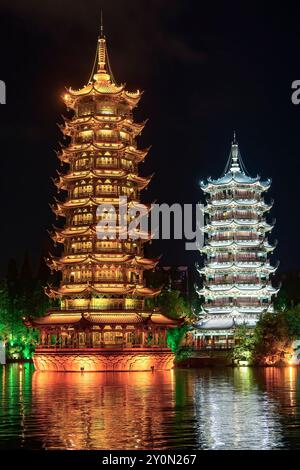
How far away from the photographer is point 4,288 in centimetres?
9269

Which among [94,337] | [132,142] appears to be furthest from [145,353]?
[132,142]

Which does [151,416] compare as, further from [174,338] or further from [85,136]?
[174,338]

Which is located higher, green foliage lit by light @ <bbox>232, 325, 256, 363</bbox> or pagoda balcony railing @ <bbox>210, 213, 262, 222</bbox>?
pagoda balcony railing @ <bbox>210, 213, 262, 222</bbox>

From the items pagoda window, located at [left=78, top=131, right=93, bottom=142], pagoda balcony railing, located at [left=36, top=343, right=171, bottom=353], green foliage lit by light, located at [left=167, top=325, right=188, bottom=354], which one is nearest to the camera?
pagoda balcony railing, located at [left=36, top=343, right=171, bottom=353]

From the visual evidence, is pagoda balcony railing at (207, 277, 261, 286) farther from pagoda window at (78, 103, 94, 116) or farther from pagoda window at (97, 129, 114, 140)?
pagoda window at (78, 103, 94, 116)

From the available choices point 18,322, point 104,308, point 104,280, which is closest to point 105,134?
point 104,280

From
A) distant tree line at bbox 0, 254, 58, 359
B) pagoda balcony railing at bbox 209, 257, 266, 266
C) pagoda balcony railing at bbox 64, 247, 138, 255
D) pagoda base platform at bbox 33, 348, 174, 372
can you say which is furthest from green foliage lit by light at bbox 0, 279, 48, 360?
pagoda base platform at bbox 33, 348, 174, 372

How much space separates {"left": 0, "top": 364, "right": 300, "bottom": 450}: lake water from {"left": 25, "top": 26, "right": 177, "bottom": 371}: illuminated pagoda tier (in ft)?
58.7

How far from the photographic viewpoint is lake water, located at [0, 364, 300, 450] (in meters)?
21.9

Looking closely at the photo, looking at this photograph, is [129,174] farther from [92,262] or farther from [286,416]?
[286,416]

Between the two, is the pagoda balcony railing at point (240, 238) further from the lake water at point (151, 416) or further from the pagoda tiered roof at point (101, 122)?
the lake water at point (151, 416)

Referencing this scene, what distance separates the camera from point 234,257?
9650 centimetres
